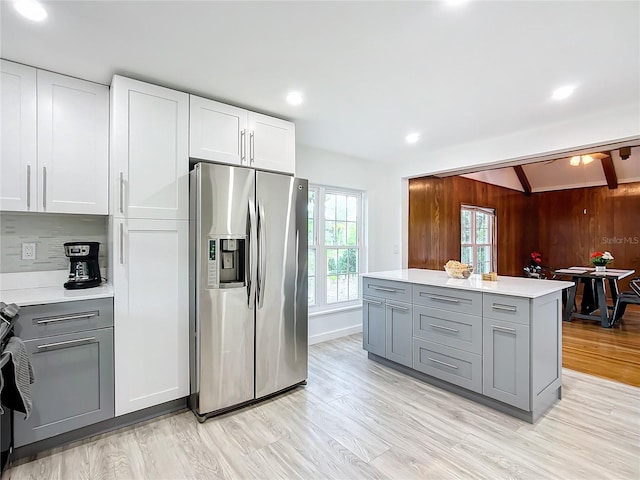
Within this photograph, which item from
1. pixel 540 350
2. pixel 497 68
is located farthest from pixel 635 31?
pixel 540 350

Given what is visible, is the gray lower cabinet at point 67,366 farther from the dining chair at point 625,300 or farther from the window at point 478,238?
the dining chair at point 625,300

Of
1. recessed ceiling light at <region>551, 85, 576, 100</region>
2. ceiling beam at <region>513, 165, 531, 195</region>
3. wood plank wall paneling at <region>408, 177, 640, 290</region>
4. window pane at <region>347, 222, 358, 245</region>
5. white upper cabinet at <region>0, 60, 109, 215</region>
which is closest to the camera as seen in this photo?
white upper cabinet at <region>0, 60, 109, 215</region>

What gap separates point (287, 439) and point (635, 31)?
10.3ft

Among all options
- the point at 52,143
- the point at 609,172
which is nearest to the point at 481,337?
the point at 52,143

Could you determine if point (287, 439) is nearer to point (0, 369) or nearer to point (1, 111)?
point (0, 369)

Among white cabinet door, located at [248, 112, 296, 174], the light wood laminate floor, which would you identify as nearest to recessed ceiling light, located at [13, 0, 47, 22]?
white cabinet door, located at [248, 112, 296, 174]

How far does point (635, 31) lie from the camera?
5.78 feet

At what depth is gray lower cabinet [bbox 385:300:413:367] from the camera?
301 centimetres

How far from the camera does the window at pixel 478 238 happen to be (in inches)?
239

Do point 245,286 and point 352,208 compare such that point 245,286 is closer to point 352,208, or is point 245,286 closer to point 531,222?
point 352,208

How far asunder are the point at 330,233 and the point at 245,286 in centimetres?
197

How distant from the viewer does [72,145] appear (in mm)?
2248

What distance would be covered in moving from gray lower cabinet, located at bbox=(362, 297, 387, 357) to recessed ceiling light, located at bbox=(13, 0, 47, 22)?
3.15 m

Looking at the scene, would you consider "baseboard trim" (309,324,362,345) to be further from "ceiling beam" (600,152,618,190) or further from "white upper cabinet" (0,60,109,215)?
"ceiling beam" (600,152,618,190)
